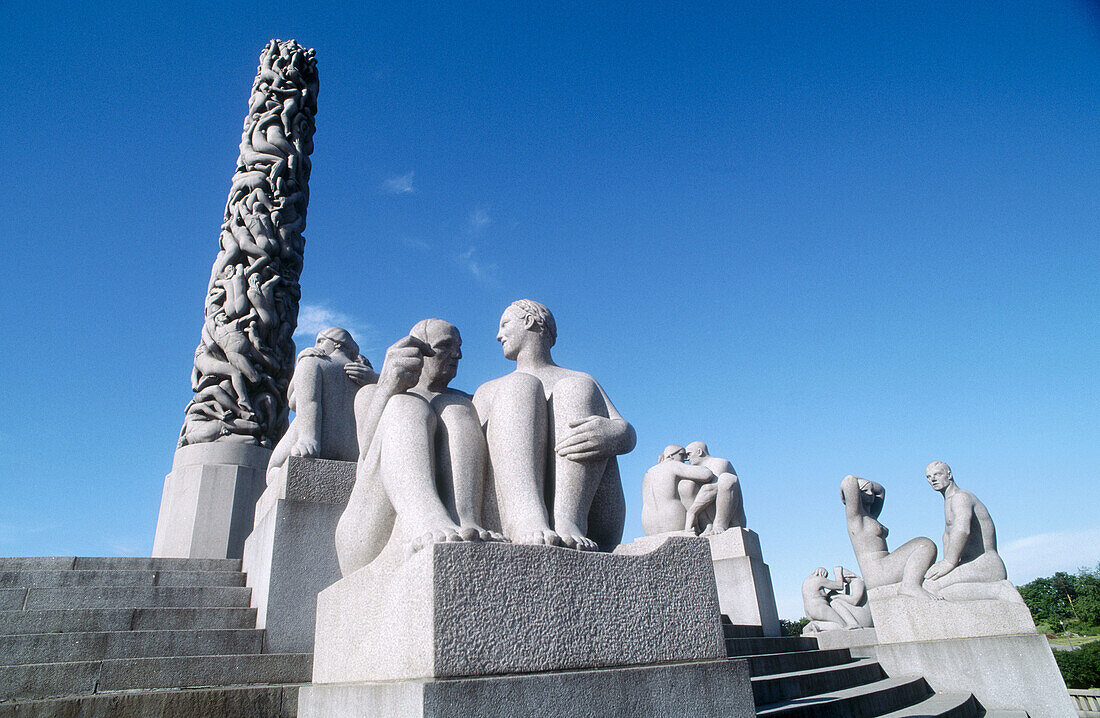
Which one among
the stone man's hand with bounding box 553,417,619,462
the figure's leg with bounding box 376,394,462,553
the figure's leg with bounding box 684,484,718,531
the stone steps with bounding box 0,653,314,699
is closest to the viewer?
the figure's leg with bounding box 376,394,462,553

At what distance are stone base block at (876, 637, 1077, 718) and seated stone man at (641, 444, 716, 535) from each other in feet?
10.4

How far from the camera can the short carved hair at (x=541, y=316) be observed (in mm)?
3711

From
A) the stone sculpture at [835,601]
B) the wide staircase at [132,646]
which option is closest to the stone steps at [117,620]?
the wide staircase at [132,646]

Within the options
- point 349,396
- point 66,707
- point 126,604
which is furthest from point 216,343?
point 66,707

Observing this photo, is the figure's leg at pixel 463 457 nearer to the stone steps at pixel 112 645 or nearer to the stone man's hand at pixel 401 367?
the stone man's hand at pixel 401 367

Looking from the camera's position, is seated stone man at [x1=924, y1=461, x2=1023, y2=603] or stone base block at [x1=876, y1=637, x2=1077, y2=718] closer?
stone base block at [x1=876, y1=637, x2=1077, y2=718]

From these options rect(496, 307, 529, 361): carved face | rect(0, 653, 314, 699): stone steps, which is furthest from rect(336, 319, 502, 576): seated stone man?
rect(0, 653, 314, 699): stone steps

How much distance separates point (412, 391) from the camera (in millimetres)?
3441

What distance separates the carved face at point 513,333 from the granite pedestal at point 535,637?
4.57ft

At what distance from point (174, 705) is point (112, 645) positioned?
138 centimetres

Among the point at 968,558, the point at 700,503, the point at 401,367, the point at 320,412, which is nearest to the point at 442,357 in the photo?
the point at 401,367

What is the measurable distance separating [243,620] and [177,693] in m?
1.68

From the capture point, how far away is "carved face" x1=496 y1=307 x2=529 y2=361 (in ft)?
12.0

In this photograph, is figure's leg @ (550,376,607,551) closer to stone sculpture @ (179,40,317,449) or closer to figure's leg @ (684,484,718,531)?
figure's leg @ (684,484,718,531)
